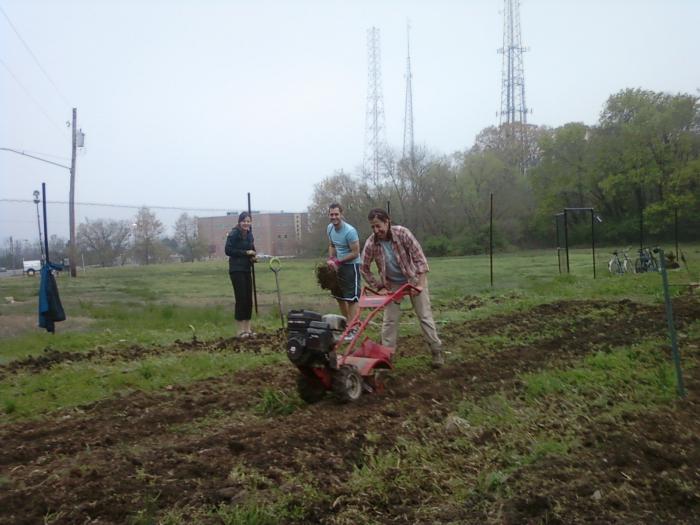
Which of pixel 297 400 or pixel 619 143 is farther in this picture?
pixel 619 143

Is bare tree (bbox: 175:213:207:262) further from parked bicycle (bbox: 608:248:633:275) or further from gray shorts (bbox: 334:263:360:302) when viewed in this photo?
gray shorts (bbox: 334:263:360:302)

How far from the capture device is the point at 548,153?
56812 mm

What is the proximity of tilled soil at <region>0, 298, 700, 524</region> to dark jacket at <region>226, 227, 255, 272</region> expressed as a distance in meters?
2.36

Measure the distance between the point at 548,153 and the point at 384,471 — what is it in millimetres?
56926

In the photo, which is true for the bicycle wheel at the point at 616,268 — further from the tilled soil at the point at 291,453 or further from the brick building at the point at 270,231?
the tilled soil at the point at 291,453

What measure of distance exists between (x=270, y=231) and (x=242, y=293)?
33.1 ft

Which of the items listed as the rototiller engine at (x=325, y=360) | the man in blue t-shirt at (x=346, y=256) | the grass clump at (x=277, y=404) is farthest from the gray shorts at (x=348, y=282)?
the grass clump at (x=277, y=404)

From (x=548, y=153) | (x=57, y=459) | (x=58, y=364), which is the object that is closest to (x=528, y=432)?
(x=57, y=459)

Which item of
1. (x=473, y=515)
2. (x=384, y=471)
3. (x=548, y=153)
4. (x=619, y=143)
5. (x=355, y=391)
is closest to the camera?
(x=473, y=515)

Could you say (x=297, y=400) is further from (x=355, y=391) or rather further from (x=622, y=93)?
(x=622, y=93)

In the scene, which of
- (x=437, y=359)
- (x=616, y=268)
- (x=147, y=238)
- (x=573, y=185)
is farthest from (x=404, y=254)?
(x=573, y=185)

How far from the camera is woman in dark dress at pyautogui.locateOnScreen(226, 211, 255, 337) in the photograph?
8.88m

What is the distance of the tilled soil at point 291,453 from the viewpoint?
323 cm

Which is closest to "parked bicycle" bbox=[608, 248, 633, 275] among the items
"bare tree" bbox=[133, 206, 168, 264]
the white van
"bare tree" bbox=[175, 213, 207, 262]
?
"bare tree" bbox=[175, 213, 207, 262]
